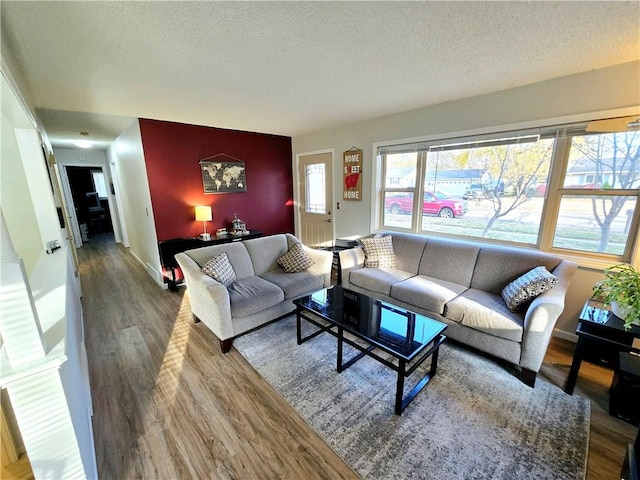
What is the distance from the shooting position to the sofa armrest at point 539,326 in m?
1.87

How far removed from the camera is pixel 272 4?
133cm

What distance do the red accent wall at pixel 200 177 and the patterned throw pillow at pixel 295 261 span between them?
6.01 feet

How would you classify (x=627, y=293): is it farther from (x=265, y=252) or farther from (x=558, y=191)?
(x=265, y=252)

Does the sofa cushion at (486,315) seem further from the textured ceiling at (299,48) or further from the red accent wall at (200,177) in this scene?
the red accent wall at (200,177)

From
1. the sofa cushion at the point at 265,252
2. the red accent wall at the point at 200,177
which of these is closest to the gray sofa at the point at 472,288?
Result: the sofa cushion at the point at 265,252

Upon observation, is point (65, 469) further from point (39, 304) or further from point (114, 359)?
point (114, 359)

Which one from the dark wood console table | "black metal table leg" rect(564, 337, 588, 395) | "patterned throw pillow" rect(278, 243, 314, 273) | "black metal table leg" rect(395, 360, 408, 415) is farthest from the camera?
the dark wood console table

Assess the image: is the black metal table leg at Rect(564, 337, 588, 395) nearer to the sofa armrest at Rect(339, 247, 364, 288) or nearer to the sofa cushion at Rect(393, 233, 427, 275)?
the sofa cushion at Rect(393, 233, 427, 275)

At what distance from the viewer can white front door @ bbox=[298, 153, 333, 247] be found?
455 centimetres

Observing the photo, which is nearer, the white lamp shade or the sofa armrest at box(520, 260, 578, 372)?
the sofa armrest at box(520, 260, 578, 372)

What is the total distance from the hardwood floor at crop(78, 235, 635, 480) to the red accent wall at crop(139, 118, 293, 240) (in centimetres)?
171

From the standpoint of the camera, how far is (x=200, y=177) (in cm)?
406

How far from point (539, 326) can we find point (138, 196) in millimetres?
5308

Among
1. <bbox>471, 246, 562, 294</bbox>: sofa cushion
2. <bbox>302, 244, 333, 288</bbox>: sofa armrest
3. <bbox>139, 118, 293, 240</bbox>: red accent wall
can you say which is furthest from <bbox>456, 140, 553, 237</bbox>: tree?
<bbox>139, 118, 293, 240</bbox>: red accent wall
